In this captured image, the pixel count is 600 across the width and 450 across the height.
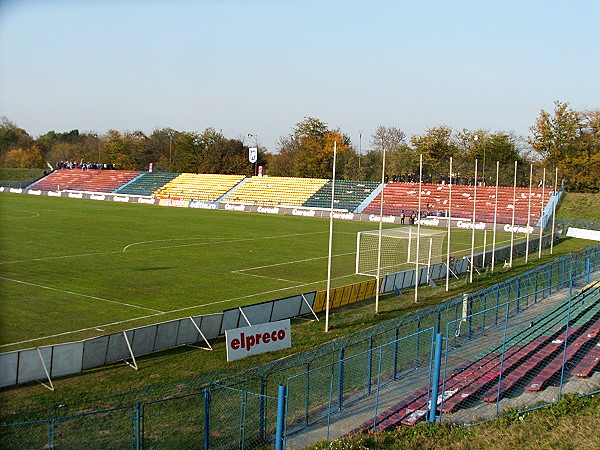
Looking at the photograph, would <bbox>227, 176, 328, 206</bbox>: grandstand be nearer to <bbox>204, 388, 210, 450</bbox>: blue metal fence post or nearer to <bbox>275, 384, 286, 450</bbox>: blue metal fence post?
<bbox>204, 388, 210, 450</bbox>: blue metal fence post

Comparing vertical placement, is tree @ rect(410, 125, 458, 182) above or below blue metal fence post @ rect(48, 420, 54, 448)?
above

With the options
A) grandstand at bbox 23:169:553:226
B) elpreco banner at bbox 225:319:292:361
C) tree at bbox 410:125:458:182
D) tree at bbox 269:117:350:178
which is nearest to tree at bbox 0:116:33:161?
grandstand at bbox 23:169:553:226

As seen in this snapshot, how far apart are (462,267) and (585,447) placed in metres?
23.9

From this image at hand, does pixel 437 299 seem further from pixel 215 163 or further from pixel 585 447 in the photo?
pixel 215 163

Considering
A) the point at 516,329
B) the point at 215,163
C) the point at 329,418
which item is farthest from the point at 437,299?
the point at 215,163

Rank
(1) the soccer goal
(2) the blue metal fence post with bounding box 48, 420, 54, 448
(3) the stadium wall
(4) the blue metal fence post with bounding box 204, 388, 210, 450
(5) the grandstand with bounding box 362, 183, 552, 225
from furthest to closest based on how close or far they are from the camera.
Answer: (5) the grandstand with bounding box 362, 183, 552, 225, (3) the stadium wall, (1) the soccer goal, (4) the blue metal fence post with bounding box 204, 388, 210, 450, (2) the blue metal fence post with bounding box 48, 420, 54, 448

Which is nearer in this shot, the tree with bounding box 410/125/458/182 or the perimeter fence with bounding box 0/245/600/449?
the perimeter fence with bounding box 0/245/600/449

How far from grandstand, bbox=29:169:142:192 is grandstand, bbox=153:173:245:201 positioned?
8.81 m

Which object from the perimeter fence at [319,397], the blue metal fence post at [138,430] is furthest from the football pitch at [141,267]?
the blue metal fence post at [138,430]

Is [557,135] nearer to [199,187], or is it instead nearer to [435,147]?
[435,147]

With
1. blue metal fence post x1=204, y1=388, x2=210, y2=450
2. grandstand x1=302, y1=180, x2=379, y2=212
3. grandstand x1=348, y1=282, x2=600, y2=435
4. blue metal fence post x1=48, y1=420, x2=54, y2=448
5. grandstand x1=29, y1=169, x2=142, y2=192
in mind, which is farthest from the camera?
grandstand x1=29, y1=169, x2=142, y2=192

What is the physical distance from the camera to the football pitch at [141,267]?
21719 mm

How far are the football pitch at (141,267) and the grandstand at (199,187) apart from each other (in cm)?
2671

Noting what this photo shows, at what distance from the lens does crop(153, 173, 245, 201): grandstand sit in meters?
84.9
